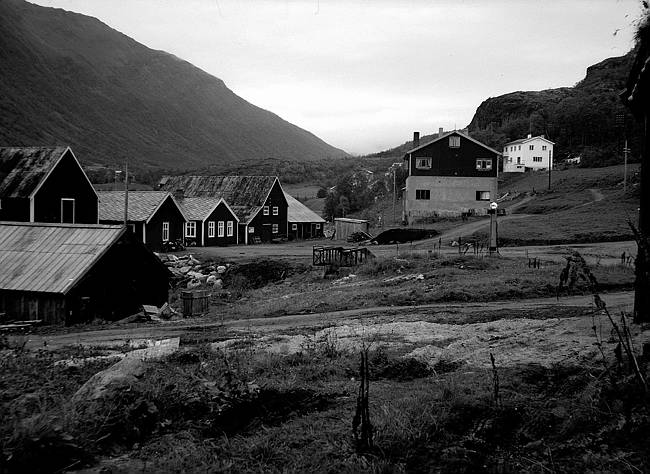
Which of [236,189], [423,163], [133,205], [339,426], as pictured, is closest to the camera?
[339,426]

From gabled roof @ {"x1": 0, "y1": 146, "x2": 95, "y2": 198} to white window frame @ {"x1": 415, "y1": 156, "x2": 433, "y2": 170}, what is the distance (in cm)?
3150

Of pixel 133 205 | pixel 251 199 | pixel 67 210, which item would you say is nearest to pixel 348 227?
pixel 251 199

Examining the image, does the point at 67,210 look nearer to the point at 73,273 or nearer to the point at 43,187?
the point at 43,187

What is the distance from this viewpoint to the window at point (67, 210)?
139ft

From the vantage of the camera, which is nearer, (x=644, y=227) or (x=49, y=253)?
(x=644, y=227)

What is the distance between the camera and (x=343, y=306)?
70.1 ft

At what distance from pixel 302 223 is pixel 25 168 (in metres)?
31.3

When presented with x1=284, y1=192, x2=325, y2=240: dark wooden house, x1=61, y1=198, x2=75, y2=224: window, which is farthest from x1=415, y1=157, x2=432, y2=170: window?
x1=61, y1=198, x2=75, y2=224: window

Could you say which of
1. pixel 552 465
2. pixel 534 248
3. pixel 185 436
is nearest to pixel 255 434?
pixel 185 436

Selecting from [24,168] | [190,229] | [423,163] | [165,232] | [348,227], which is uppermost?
[423,163]

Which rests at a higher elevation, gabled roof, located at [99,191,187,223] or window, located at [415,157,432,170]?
window, located at [415,157,432,170]

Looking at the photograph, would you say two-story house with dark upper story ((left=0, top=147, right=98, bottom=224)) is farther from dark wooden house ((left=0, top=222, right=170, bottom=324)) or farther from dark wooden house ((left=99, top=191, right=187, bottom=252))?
dark wooden house ((left=0, top=222, right=170, bottom=324))

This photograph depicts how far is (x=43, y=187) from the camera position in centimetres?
4066

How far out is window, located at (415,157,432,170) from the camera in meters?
60.4
